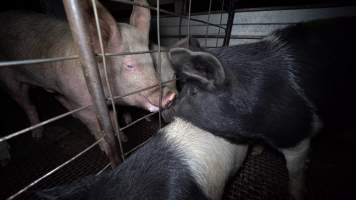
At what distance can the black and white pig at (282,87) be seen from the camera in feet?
4.11

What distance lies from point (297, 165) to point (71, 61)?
86.1 inches

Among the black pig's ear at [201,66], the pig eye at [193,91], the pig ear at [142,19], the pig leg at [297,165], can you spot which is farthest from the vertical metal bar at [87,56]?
the pig leg at [297,165]

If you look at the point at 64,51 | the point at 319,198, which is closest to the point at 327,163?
the point at 319,198

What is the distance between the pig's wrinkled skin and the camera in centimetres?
155

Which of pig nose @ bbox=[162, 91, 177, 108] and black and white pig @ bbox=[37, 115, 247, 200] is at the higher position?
pig nose @ bbox=[162, 91, 177, 108]

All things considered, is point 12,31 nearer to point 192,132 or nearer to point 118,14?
point 192,132

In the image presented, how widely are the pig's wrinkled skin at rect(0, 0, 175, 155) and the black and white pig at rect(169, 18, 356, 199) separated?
0.41m

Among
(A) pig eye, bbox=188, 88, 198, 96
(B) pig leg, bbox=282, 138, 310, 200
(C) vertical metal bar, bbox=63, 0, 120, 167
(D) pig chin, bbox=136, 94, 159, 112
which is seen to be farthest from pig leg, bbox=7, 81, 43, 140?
(B) pig leg, bbox=282, 138, 310, 200

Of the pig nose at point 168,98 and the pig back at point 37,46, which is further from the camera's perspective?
the pig back at point 37,46

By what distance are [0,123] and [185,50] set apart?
346cm

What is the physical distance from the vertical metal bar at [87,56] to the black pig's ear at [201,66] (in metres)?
0.44

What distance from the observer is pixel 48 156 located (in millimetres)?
2180

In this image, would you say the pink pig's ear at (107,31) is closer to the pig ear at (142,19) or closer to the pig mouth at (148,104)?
the pig ear at (142,19)

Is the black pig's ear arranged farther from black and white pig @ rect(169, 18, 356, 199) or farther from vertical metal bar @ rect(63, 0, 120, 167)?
vertical metal bar @ rect(63, 0, 120, 167)
